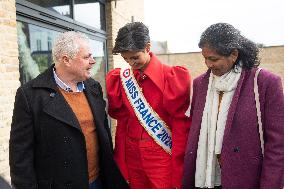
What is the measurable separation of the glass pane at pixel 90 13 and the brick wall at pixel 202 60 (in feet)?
44.8

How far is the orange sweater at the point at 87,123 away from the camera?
7.72 ft

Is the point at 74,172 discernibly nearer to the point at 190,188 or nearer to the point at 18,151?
the point at 18,151

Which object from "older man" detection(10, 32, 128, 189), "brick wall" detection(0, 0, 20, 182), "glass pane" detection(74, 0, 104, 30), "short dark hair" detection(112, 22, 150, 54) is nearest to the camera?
"older man" detection(10, 32, 128, 189)

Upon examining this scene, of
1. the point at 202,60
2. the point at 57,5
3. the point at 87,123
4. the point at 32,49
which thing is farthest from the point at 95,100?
the point at 202,60

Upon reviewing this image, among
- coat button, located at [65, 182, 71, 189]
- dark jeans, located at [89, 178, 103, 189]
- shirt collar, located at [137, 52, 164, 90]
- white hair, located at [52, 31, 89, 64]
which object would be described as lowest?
dark jeans, located at [89, 178, 103, 189]

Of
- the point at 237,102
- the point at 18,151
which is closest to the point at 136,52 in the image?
the point at 237,102

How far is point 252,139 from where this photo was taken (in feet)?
6.68

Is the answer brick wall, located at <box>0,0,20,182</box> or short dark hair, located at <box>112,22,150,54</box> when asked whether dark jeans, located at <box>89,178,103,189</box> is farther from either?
brick wall, located at <box>0,0,20,182</box>

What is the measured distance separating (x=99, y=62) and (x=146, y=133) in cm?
475

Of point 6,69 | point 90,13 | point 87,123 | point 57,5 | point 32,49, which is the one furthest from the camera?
point 90,13

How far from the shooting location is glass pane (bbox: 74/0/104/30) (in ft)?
20.0

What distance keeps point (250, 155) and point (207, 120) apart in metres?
0.35

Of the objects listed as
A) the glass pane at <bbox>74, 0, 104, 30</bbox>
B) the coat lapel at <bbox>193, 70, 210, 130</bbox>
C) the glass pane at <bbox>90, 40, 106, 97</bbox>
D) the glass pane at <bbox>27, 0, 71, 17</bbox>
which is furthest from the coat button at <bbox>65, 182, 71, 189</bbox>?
the glass pane at <bbox>90, 40, 106, 97</bbox>

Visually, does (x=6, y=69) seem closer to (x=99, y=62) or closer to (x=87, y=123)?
(x=87, y=123)
